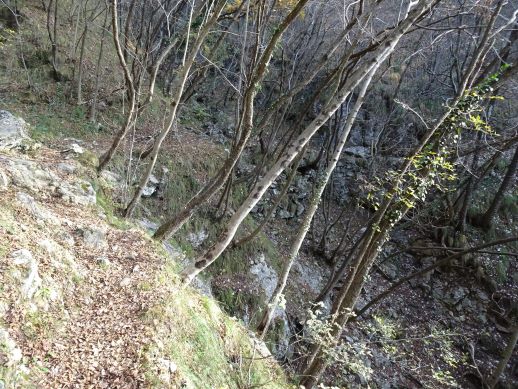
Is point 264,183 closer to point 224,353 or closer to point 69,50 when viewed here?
point 224,353

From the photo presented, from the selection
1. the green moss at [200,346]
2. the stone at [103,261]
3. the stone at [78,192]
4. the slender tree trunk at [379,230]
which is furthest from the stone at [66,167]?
the slender tree trunk at [379,230]

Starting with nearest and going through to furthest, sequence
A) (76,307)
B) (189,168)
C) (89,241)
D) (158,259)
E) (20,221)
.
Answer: (76,307)
(20,221)
(89,241)
(158,259)
(189,168)

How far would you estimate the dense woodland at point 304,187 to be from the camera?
269 inches

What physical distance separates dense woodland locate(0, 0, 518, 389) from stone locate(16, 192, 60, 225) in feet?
5.94

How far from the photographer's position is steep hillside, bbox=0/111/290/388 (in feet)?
10.3

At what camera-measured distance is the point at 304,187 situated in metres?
15.4

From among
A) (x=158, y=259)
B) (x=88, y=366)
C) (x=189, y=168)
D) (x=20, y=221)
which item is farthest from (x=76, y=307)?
(x=189, y=168)

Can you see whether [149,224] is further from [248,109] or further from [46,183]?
[248,109]

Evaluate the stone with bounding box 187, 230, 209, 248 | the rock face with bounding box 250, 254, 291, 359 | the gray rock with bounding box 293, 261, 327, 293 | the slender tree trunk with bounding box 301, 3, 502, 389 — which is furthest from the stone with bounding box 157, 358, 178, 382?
the gray rock with bounding box 293, 261, 327, 293

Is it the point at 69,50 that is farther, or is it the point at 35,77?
the point at 69,50

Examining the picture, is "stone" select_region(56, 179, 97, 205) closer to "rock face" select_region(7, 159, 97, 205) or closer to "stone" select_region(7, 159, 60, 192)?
"rock face" select_region(7, 159, 97, 205)

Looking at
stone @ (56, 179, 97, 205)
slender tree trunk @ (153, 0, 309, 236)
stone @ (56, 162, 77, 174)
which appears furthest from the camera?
stone @ (56, 162, 77, 174)

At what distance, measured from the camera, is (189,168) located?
38.0 feet

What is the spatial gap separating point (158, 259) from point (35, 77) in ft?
33.3
